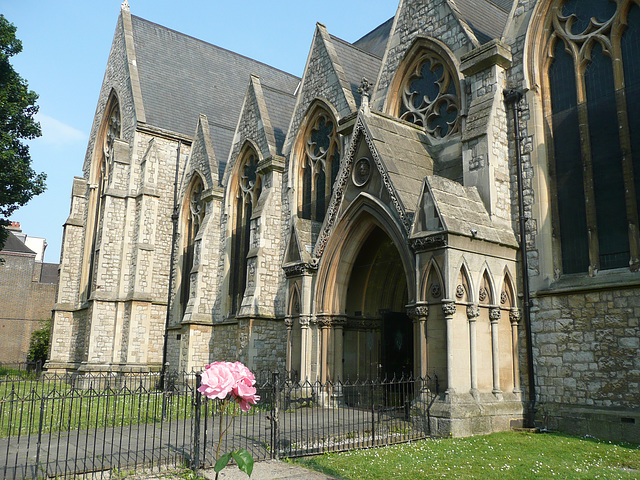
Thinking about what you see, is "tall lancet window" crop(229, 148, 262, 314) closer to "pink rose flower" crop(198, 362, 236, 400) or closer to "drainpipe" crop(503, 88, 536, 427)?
"drainpipe" crop(503, 88, 536, 427)

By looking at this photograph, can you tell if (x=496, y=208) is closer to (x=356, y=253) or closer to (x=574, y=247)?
(x=574, y=247)

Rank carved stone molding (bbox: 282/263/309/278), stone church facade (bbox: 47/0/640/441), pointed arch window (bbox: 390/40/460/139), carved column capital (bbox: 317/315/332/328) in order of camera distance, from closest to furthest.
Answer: stone church facade (bbox: 47/0/640/441)
carved column capital (bbox: 317/315/332/328)
carved stone molding (bbox: 282/263/309/278)
pointed arch window (bbox: 390/40/460/139)

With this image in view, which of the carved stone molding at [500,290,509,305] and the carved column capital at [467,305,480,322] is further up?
the carved stone molding at [500,290,509,305]

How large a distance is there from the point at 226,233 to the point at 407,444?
47.3ft

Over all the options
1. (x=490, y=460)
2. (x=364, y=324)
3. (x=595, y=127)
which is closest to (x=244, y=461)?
(x=490, y=460)

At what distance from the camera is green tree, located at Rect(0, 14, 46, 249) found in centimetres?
2175

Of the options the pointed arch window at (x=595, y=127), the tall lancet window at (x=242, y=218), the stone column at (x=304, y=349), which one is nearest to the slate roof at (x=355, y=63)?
A: the tall lancet window at (x=242, y=218)

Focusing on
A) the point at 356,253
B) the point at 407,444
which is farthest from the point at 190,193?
the point at 407,444

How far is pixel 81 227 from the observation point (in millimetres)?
31938

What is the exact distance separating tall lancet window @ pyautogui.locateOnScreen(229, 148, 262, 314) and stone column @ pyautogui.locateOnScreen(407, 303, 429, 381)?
11034 millimetres

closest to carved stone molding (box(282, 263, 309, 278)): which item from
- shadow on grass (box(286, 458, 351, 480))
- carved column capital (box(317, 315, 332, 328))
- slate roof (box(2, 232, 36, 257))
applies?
carved column capital (box(317, 315, 332, 328))

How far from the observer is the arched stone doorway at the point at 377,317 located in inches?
572

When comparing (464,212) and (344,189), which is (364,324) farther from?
(464,212)

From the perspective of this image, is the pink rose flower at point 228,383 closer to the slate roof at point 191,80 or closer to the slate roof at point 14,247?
the slate roof at point 191,80
